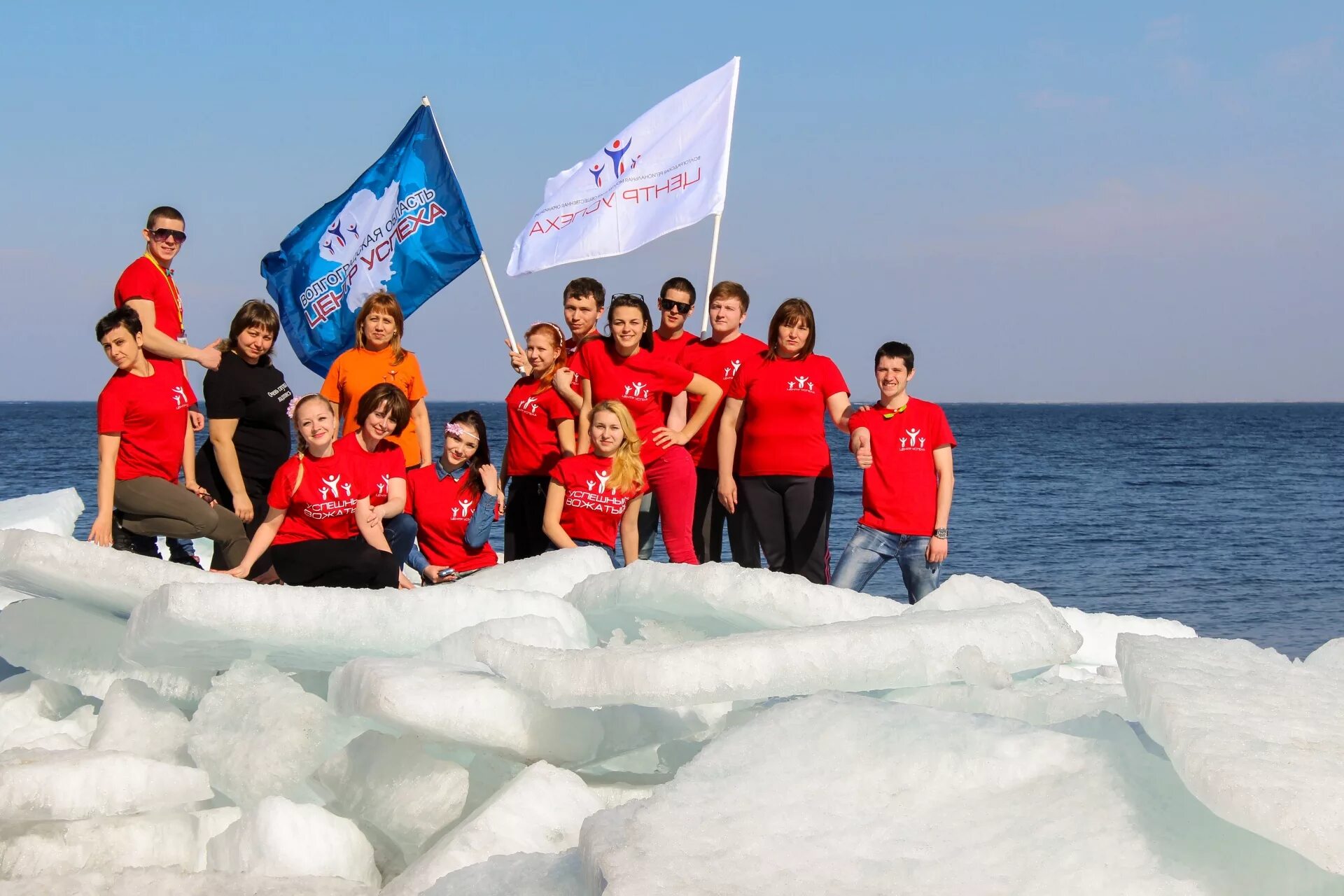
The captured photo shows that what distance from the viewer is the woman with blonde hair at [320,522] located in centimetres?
526

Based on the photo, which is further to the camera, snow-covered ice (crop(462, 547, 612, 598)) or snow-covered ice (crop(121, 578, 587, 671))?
snow-covered ice (crop(462, 547, 612, 598))

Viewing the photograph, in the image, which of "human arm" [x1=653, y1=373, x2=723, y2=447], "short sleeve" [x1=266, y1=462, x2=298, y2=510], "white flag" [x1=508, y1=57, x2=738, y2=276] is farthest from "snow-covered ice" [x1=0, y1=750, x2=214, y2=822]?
"white flag" [x1=508, y1=57, x2=738, y2=276]

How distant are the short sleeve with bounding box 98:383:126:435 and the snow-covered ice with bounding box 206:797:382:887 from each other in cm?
286

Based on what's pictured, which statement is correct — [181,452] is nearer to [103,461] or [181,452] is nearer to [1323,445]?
[103,461]

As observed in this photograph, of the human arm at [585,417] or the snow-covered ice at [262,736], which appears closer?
the snow-covered ice at [262,736]

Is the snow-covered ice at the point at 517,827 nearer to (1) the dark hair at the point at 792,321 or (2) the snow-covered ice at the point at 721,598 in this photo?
(2) the snow-covered ice at the point at 721,598

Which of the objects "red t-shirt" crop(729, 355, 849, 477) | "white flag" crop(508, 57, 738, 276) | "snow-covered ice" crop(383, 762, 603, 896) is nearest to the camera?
"snow-covered ice" crop(383, 762, 603, 896)

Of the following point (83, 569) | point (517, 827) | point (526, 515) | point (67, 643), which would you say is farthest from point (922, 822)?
point (526, 515)

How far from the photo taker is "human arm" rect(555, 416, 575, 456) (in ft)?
19.9

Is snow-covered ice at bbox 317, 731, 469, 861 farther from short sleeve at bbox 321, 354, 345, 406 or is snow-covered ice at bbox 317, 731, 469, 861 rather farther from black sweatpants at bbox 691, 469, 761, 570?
black sweatpants at bbox 691, 469, 761, 570

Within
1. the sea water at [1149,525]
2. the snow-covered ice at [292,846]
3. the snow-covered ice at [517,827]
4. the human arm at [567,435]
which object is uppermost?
the human arm at [567,435]

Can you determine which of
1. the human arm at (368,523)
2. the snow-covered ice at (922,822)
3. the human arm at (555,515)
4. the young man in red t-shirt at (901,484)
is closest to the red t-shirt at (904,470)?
the young man in red t-shirt at (901,484)

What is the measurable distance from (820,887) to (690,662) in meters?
0.79

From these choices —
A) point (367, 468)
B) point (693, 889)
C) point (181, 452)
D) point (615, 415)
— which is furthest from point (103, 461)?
point (693, 889)
